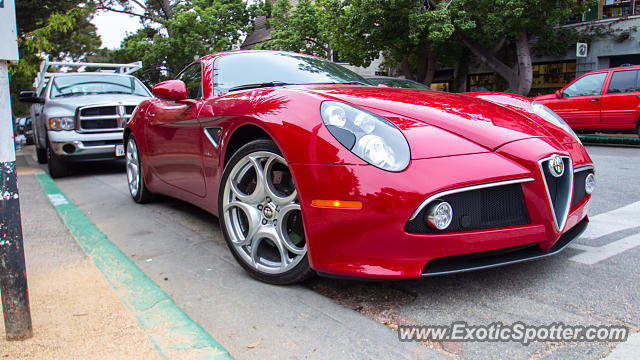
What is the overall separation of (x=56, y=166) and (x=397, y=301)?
22.6 feet

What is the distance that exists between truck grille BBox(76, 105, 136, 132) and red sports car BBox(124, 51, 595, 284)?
5209 millimetres

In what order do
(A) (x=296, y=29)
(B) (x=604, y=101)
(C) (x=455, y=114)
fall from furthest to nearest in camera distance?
(A) (x=296, y=29)
(B) (x=604, y=101)
(C) (x=455, y=114)

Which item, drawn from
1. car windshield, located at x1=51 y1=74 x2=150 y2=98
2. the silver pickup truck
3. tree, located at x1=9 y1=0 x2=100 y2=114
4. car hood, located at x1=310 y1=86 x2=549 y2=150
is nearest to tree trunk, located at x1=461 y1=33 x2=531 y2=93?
car windshield, located at x1=51 y1=74 x2=150 y2=98

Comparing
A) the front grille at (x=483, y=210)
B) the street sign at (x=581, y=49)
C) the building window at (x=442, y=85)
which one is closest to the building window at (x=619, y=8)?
the street sign at (x=581, y=49)

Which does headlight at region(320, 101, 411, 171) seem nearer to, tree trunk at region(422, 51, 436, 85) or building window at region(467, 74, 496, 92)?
tree trunk at region(422, 51, 436, 85)

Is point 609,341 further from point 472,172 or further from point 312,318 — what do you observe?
point 312,318

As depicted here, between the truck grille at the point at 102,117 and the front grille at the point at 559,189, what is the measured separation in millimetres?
6912

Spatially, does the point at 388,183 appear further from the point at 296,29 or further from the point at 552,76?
the point at 552,76

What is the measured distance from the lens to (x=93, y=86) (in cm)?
852

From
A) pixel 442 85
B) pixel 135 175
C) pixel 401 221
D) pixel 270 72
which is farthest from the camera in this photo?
pixel 442 85

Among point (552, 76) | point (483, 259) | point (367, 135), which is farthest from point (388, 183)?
point (552, 76)

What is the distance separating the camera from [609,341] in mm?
1982

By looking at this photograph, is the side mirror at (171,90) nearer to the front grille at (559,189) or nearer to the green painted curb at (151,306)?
the green painted curb at (151,306)

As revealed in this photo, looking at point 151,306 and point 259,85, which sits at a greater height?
point 259,85
